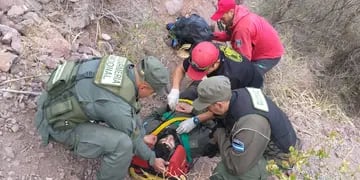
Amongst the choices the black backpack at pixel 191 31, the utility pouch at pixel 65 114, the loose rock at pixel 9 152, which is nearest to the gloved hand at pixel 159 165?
the utility pouch at pixel 65 114

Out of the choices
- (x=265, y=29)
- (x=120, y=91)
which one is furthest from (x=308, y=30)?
(x=120, y=91)

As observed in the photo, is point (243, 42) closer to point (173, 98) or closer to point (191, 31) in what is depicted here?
point (191, 31)

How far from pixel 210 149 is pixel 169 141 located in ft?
1.07

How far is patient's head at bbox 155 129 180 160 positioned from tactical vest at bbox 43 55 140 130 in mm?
604

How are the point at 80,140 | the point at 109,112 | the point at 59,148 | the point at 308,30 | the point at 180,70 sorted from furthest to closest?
the point at 308,30 < the point at 180,70 < the point at 59,148 < the point at 80,140 < the point at 109,112

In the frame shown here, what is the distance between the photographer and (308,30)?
7.00 metres

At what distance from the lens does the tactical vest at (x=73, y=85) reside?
9.85 ft

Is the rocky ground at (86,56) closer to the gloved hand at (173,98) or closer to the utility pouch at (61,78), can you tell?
the gloved hand at (173,98)

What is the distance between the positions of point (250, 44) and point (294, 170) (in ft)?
3.80

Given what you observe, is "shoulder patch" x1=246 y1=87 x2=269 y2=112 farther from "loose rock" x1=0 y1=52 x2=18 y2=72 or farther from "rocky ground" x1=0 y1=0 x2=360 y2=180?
"loose rock" x1=0 y1=52 x2=18 y2=72

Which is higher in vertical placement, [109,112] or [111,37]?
[109,112]

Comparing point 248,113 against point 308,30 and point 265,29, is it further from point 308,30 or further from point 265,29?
point 308,30

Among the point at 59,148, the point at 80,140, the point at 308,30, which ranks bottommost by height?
the point at 308,30

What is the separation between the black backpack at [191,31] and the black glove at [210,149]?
45.3 inches
